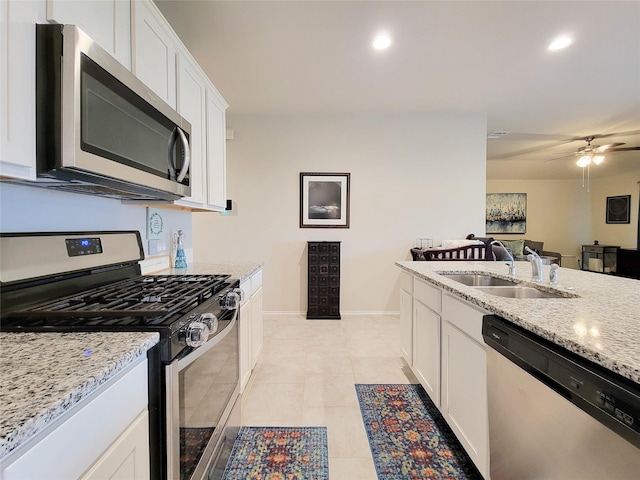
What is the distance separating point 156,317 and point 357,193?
3.56m

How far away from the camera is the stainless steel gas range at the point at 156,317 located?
0.87 m

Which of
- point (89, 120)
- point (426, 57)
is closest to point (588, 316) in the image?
point (89, 120)

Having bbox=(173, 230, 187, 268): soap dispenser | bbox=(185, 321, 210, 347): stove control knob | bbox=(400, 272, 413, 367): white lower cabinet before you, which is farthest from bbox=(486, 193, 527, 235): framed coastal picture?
bbox=(185, 321, 210, 347): stove control knob

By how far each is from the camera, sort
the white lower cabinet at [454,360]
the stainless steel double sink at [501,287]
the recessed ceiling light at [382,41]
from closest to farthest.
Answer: the white lower cabinet at [454,360], the stainless steel double sink at [501,287], the recessed ceiling light at [382,41]

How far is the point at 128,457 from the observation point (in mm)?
735

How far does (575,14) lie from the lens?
7.18ft

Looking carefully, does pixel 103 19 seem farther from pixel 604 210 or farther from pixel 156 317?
pixel 604 210

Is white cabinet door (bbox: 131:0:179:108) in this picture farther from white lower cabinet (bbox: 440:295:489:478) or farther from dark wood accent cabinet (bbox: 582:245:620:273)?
dark wood accent cabinet (bbox: 582:245:620:273)

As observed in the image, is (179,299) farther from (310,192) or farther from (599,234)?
(599,234)

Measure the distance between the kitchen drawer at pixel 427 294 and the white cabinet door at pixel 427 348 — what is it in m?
0.04

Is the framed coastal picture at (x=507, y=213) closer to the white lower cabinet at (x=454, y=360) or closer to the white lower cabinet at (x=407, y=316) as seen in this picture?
the white lower cabinet at (x=407, y=316)

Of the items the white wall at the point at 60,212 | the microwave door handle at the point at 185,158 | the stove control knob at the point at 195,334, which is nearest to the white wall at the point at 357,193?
the white wall at the point at 60,212

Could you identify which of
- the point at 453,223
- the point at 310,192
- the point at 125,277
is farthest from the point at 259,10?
the point at 453,223

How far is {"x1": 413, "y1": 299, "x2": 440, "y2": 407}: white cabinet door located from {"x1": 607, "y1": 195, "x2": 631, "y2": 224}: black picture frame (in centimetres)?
779
